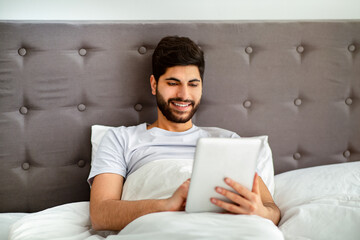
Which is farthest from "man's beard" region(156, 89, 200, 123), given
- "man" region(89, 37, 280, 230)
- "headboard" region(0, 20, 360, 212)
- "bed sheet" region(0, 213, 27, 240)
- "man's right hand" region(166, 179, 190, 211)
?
"bed sheet" region(0, 213, 27, 240)

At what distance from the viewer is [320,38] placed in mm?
1602

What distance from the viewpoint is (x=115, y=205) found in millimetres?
1078

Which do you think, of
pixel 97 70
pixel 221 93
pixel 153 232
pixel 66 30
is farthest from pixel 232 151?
pixel 66 30

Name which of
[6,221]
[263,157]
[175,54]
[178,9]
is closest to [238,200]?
[263,157]

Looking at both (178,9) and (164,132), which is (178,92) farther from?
(178,9)

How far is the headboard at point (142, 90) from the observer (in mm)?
1420

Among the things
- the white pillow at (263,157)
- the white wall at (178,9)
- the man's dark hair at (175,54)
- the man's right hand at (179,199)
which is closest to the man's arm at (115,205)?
the man's right hand at (179,199)

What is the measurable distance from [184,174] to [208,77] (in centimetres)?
57

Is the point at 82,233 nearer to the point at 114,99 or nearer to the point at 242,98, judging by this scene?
the point at 114,99

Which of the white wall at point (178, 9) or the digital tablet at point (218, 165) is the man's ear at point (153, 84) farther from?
the digital tablet at point (218, 165)

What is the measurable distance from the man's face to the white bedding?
0.26 metres

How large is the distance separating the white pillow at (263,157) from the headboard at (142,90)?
2.5 inches

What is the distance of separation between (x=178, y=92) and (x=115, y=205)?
1.70 ft

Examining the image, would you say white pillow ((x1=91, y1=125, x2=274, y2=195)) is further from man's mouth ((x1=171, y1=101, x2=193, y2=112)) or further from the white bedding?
man's mouth ((x1=171, y1=101, x2=193, y2=112))
